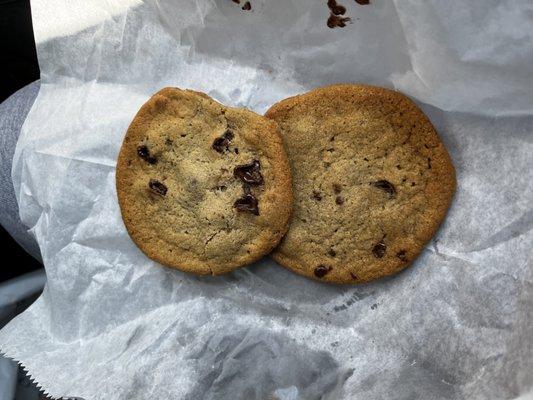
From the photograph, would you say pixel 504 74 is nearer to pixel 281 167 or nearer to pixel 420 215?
pixel 420 215

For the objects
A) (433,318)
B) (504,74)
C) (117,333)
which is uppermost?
(504,74)

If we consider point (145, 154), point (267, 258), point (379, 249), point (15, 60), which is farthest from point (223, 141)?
point (15, 60)

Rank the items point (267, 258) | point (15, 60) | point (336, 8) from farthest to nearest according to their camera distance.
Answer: point (15, 60) → point (267, 258) → point (336, 8)

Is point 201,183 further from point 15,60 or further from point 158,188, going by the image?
point 15,60

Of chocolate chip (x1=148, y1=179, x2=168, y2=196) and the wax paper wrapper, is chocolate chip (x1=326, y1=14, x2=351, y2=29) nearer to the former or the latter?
the wax paper wrapper

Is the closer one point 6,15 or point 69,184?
point 69,184

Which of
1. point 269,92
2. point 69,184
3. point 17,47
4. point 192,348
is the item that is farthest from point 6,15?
point 192,348

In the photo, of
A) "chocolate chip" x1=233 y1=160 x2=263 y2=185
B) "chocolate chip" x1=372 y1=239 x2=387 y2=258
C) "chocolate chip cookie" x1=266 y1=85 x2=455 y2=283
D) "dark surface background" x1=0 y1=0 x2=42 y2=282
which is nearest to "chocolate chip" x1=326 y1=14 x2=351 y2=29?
"chocolate chip cookie" x1=266 y1=85 x2=455 y2=283

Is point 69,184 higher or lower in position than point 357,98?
lower
